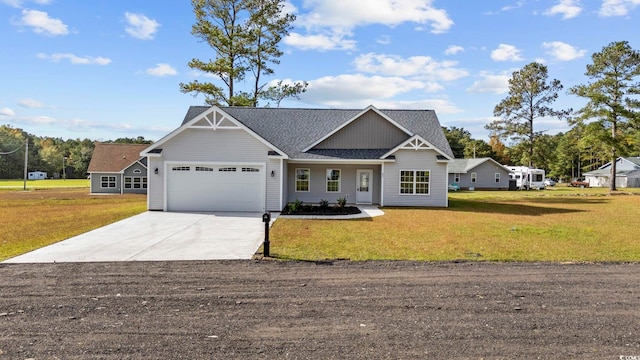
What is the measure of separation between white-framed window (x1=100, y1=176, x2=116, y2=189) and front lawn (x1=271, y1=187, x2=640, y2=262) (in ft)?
95.9

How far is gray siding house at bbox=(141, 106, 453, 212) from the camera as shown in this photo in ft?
60.6

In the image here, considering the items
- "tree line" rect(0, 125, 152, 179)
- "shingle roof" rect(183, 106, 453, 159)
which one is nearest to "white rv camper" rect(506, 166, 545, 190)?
"shingle roof" rect(183, 106, 453, 159)

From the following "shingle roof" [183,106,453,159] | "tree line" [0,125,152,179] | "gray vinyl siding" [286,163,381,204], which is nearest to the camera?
"shingle roof" [183,106,453,159]

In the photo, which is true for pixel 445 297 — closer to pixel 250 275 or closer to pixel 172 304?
pixel 250 275

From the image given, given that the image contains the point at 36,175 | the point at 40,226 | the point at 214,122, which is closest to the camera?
the point at 40,226

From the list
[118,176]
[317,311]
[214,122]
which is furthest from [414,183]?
[118,176]

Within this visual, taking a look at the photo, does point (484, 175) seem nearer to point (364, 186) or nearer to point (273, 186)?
point (364, 186)

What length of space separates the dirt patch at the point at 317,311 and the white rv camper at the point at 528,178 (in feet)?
143

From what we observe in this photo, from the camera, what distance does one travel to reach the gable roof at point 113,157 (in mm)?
38281

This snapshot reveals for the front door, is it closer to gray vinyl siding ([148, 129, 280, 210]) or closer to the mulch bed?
the mulch bed

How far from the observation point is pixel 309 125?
24.4 meters

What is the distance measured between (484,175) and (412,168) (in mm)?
30757

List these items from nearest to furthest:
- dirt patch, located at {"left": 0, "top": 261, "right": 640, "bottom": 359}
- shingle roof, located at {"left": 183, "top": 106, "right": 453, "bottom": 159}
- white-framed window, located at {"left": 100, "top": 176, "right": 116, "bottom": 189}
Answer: dirt patch, located at {"left": 0, "top": 261, "right": 640, "bottom": 359}
shingle roof, located at {"left": 183, "top": 106, "right": 453, "bottom": 159}
white-framed window, located at {"left": 100, "top": 176, "right": 116, "bottom": 189}

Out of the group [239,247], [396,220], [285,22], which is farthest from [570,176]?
[239,247]
